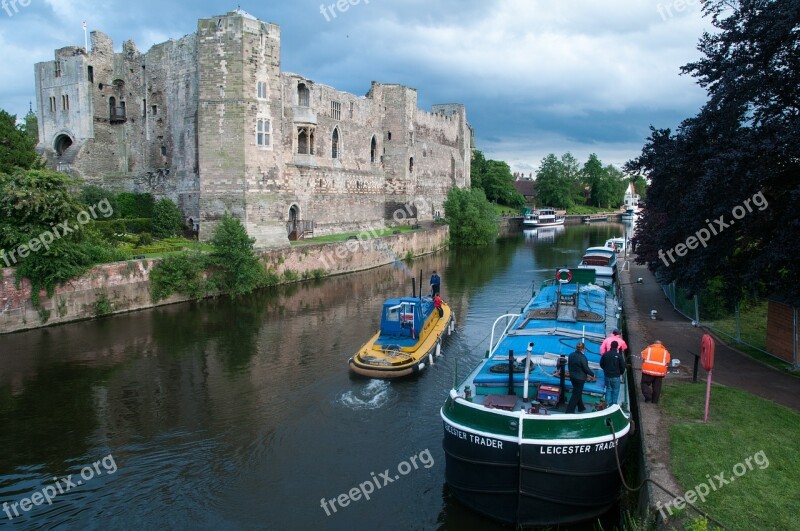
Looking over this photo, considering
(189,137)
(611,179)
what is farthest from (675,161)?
(611,179)

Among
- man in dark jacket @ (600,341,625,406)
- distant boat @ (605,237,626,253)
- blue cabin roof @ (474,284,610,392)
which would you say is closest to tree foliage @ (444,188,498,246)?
distant boat @ (605,237,626,253)

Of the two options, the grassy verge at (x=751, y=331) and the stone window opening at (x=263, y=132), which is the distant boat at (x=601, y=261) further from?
the stone window opening at (x=263, y=132)

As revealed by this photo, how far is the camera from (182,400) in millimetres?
14797

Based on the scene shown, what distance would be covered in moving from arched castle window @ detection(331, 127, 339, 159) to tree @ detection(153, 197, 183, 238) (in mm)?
13771

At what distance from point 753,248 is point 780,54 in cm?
411

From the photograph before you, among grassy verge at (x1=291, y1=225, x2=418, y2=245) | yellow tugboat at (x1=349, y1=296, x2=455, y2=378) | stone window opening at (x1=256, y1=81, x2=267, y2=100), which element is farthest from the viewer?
grassy verge at (x1=291, y1=225, x2=418, y2=245)

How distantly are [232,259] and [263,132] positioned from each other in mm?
8716

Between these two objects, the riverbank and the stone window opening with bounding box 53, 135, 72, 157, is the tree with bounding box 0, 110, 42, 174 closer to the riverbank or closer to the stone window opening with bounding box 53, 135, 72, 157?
the stone window opening with bounding box 53, 135, 72, 157

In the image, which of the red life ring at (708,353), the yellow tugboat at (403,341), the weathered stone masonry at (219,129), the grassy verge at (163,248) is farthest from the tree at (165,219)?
the red life ring at (708,353)

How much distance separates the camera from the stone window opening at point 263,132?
31938 mm

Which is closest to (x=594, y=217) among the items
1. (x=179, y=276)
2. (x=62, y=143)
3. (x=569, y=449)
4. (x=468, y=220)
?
(x=468, y=220)

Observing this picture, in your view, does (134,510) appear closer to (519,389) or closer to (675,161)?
(519,389)

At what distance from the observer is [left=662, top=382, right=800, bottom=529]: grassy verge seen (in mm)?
7340

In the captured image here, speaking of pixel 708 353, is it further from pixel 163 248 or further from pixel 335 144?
pixel 335 144
